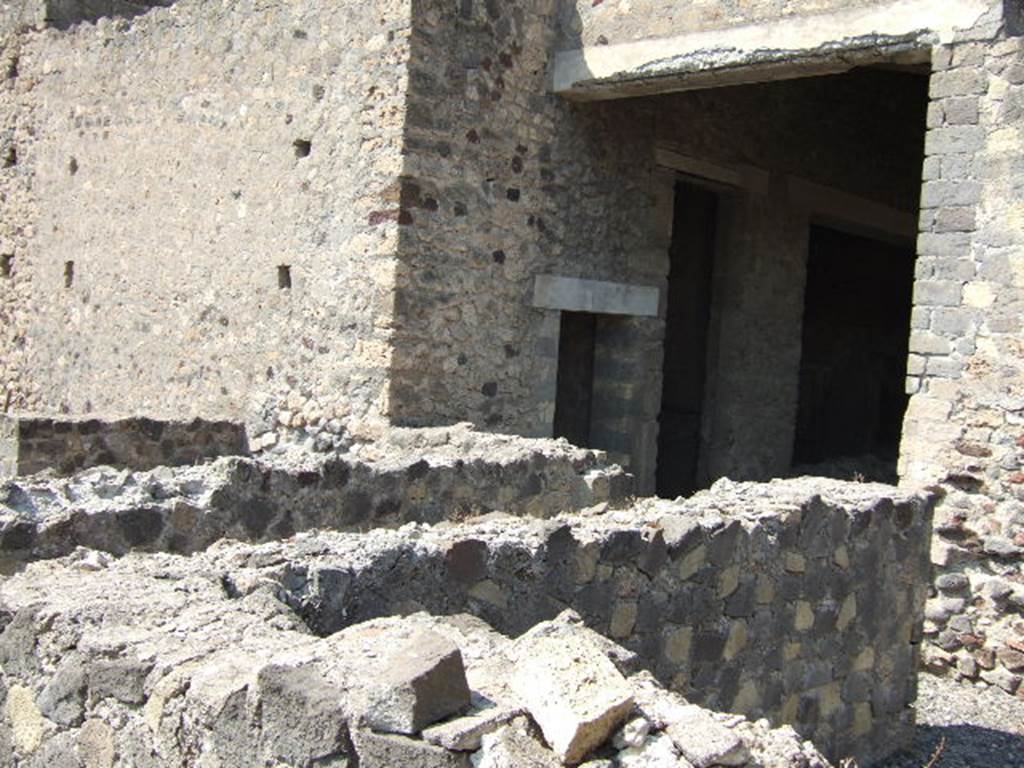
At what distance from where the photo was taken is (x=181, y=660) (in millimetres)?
2604

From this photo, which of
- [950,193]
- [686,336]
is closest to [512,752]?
Answer: [950,193]

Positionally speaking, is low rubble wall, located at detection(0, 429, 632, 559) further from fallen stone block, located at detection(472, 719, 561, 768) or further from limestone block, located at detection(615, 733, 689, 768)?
limestone block, located at detection(615, 733, 689, 768)

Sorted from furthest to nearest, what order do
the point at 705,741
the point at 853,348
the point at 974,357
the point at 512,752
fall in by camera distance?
the point at 853,348 → the point at 974,357 → the point at 705,741 → the point at 512,752

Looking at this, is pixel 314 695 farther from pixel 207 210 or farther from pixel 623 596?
pixel 207 210

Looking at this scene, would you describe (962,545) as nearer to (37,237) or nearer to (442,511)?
(442,511)

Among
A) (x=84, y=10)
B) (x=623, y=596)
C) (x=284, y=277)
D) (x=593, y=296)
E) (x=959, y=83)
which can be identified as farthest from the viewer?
(x=84, y=10)

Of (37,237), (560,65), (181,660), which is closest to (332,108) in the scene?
(560,65)

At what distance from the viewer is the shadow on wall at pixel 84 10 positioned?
1196 cm

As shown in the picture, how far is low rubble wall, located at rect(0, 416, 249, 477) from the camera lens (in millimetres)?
7090

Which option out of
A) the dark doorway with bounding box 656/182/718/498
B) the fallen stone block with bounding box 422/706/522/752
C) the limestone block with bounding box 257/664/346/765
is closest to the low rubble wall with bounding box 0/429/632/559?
the limestone block with bounding box 257/664/346/765

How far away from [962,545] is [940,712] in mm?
1119

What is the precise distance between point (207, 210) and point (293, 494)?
4.90 metres

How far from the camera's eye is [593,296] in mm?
9508

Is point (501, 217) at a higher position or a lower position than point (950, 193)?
lower
